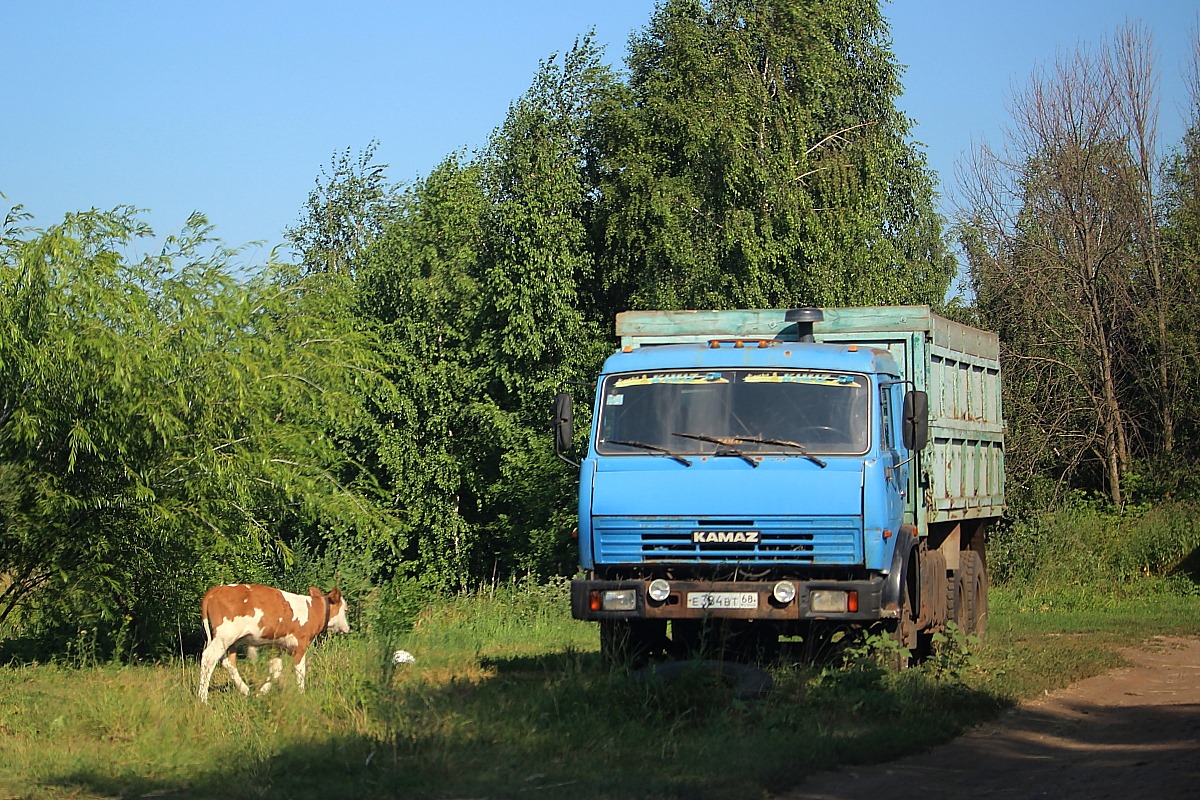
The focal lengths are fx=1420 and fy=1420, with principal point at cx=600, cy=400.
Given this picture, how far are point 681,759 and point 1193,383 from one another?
74.8 feet

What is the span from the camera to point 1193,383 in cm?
2797

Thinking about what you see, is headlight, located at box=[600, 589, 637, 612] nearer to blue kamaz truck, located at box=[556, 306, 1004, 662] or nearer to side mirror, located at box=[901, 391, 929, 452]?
blue kamaz truck, located at box=[556, 306, 1004, 662]

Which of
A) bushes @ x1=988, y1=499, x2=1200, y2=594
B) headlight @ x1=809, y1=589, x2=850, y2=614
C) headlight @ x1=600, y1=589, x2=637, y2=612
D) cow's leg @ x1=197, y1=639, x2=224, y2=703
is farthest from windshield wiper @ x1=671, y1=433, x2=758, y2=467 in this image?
bushes @ x1=988, y1=499, x2=1200, y2=594

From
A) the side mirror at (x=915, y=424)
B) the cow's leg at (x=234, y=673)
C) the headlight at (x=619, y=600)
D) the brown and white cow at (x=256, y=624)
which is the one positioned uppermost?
the side mirror at (x=915, y=424)

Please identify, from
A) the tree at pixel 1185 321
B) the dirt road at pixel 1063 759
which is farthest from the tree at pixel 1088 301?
the dirt road at pixel 1063 759

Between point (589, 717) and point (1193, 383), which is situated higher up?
point (1193, 383)

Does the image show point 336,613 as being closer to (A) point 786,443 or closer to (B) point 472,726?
(B) point 472,726

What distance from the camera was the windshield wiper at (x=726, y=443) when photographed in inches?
403

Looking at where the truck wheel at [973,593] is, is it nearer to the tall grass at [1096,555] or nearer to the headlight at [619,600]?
the headlight at [619,600]

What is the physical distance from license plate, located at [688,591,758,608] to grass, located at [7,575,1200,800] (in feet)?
1.83

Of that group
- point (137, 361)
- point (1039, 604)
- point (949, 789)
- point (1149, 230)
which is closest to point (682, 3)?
point (1149, 230)

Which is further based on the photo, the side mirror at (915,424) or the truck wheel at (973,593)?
the truck wheel at (973,593)

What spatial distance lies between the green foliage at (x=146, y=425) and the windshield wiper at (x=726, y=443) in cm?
458

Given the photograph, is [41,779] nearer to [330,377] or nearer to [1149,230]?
[330,377]
